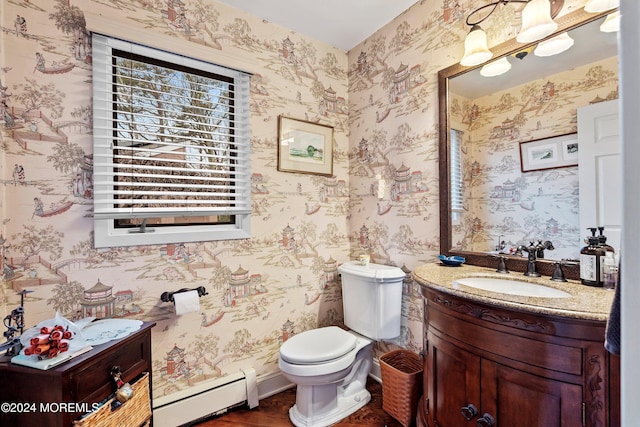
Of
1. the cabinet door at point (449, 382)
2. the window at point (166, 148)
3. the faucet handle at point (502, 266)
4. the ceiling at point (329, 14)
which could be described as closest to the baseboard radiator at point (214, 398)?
the window at point (166, 148)

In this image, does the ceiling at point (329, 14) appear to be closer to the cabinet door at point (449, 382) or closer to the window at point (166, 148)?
the window at point (166, 148)

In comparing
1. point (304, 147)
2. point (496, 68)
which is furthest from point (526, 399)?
point (304, 147)

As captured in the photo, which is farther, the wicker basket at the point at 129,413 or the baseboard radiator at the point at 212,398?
the baseboard radiator at the point at 212,398

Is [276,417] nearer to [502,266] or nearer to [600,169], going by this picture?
[502,266]

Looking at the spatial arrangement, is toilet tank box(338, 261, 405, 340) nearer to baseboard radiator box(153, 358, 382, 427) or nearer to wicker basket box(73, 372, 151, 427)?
baseboard radiator box(153, 358, 382, 427)

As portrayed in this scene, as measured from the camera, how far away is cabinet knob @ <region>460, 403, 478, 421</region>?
113cm

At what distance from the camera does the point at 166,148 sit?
1780 millimetres

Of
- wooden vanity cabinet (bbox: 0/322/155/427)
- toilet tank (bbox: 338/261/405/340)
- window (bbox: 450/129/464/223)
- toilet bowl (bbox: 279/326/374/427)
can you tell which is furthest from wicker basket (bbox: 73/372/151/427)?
window (bbox: 450/129/464/223)

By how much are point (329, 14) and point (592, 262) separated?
2.10 meters

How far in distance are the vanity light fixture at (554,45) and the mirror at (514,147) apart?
2 centimetres

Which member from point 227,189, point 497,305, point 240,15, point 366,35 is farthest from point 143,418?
point 366,35

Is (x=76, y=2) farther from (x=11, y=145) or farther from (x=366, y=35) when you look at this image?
(x=366, y=35)

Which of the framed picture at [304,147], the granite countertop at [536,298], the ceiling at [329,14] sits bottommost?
the granite countertop at [536,298]

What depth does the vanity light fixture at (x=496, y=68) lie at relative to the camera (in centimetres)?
155
